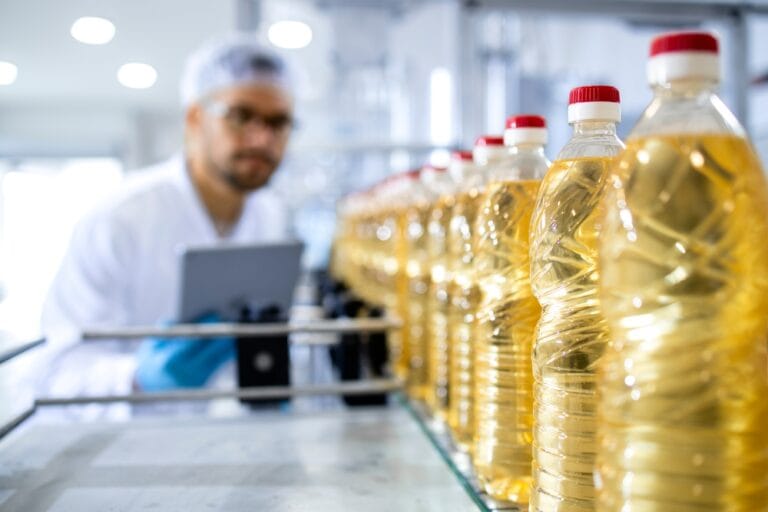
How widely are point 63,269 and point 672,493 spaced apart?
2.13m

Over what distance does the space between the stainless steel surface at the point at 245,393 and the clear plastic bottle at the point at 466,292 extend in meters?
0.21

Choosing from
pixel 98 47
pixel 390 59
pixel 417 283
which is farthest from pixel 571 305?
pixel 98 47

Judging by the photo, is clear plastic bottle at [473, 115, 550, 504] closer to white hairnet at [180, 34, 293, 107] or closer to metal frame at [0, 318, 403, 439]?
metal frame at [0, 318, 403, 439]

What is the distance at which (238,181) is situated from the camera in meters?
2.34

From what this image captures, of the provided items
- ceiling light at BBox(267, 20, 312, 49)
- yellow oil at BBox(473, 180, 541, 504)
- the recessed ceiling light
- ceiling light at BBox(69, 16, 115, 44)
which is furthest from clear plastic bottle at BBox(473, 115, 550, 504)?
the recessed ceiling light

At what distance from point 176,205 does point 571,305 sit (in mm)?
2031

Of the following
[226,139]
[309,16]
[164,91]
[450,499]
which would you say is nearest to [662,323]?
[450,499]

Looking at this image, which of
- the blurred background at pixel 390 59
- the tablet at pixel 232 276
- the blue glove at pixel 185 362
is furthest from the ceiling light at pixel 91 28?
the blue glove at pixel 185 362

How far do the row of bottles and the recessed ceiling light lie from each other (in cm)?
591

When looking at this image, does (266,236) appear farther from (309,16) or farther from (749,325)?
(749,325)

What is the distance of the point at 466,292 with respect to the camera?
2.85 feet

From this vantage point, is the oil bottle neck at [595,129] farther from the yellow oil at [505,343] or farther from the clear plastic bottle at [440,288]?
the clear plastic bottle at [440,288]

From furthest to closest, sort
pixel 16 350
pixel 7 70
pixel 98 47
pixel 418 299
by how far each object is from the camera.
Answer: pixel 7 70 → pixel 98 47 → pixel 418 299 → pixel 16 350

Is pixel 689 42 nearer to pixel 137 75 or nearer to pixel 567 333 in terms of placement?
pixel 567 333
